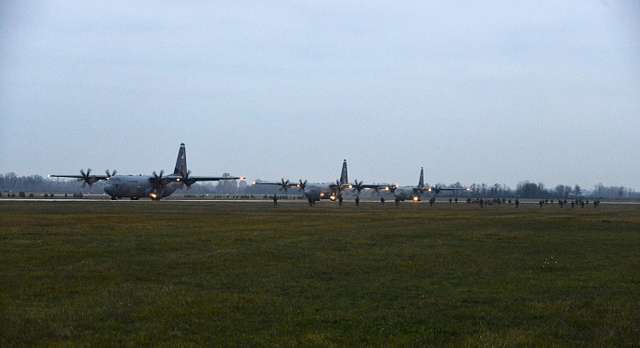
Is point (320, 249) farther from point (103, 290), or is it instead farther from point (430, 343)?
point (430, 343)

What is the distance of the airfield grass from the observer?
9.48 metres

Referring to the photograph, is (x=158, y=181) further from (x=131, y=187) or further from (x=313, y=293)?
(x=313, y=293)

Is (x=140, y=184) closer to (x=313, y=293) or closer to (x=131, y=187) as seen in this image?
(x=131, y=187)

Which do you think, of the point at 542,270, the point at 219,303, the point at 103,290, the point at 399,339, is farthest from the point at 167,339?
the point at 542,270

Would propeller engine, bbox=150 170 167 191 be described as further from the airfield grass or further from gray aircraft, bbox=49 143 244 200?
the airfield grass

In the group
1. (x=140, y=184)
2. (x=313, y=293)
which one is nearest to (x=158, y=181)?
(x=140, y=184)

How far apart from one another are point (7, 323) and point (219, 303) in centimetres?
371

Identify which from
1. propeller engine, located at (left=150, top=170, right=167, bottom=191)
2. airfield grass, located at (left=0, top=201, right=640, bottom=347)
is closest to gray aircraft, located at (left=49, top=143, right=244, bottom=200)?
propeller engine, located at (left=150, top=170, right=167, bottom=191)

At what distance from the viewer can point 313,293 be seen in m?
13.0

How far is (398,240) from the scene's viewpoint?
1029 inches

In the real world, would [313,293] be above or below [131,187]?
below

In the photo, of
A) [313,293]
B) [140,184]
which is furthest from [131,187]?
[313,293]

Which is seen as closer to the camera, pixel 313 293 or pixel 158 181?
pixel 313 293

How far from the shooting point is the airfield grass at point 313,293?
948cm
